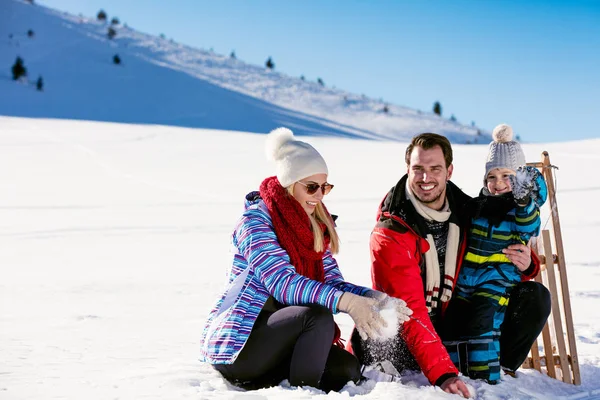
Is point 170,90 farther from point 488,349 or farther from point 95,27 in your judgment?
point 488,349

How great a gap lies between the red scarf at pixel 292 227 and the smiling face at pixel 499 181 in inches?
42.3

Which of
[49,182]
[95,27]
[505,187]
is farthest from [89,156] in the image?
[95,27]

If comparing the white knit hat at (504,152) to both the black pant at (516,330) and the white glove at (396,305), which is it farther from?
the white glove at (396,305)

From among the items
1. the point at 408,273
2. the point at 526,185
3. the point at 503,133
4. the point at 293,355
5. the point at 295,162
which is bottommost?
the point at 293,355

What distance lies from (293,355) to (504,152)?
1529 mm

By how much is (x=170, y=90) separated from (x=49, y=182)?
69.1 feet

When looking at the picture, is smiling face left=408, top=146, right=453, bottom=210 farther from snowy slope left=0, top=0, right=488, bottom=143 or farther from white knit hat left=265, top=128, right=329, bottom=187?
snowy slope left=0, top=0, right=488, bottom=143

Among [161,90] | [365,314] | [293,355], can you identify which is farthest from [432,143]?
[161,90]

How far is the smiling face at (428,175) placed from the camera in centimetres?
337

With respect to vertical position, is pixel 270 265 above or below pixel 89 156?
above

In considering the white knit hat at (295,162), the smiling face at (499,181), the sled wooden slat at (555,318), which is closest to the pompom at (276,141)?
the white knit hat at (295,162)

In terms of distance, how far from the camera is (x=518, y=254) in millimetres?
3467

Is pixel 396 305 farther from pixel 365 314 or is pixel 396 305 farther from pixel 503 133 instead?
pixel 503 133

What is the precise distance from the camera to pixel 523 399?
3.20 m
